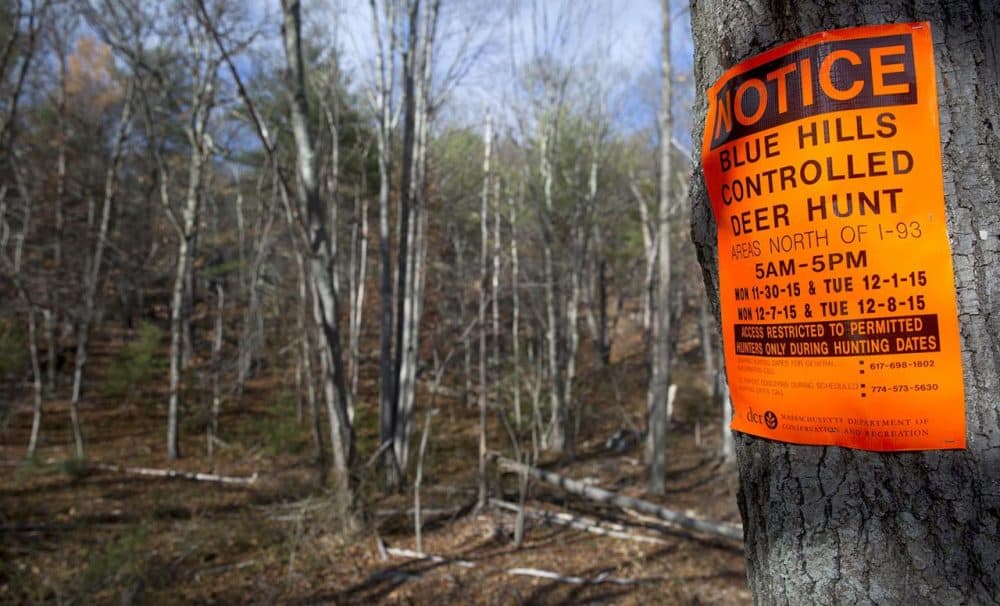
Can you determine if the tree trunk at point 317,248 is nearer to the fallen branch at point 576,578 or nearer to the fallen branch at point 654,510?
the fallen branch at point 654,510

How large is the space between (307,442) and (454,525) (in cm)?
654

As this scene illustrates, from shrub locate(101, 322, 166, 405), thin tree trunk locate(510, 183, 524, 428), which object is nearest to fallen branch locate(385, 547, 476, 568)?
thin tree trunk locate(510, 183, 524, 428)

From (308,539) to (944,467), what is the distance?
20.5 ft

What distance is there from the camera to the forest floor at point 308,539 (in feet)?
16.3

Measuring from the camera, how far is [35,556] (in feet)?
20.1

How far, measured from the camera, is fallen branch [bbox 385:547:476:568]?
5.58m

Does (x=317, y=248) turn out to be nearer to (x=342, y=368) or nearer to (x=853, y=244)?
(x=342, y=368)

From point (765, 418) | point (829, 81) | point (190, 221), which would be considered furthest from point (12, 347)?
point (829, 81)

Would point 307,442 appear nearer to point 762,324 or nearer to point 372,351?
point 372,351

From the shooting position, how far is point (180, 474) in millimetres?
9680

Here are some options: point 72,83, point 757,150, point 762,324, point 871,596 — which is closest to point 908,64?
point 757,150

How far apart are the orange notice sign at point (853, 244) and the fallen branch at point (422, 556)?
5.30 metres

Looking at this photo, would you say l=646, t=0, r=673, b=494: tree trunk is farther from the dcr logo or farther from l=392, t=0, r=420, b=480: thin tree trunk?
the dcr logo

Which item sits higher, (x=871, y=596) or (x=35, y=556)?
(x=871, y=596)
